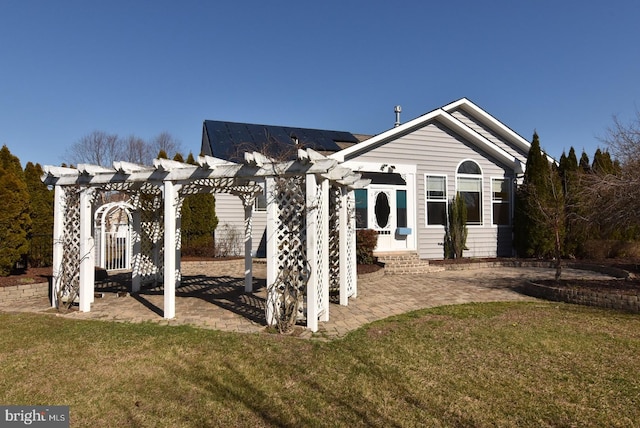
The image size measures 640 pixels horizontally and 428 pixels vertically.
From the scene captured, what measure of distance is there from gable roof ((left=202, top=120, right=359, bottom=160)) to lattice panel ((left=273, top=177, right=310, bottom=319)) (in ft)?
32.8

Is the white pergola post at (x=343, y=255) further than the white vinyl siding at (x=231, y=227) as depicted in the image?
No

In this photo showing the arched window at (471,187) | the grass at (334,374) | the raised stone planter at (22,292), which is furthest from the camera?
the arched window at (471,187)

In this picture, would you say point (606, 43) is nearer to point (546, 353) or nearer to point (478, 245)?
point (478, 245)

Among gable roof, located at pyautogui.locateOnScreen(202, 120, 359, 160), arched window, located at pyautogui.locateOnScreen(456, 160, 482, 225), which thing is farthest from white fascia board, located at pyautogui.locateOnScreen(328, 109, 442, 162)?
gable roof, located at pyautogui.locateOnScreen(202, 120, 359, 160)

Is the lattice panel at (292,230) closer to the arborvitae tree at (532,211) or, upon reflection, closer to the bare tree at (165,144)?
the arborvitae tree at (532,211)

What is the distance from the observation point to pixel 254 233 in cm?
1391

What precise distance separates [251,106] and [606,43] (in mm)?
15653

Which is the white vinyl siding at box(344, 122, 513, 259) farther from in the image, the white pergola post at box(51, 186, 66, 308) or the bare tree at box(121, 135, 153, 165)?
the bare tree at box(121, 135, 153, 165)

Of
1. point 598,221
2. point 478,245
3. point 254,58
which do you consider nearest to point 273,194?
point 598,221

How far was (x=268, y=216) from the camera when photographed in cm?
560

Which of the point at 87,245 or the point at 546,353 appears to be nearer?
the point at 546,353

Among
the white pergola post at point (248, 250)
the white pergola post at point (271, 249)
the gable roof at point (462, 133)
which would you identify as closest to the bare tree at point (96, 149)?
the gable roof at point (462, 133)

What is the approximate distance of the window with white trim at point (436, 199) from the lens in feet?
45.1

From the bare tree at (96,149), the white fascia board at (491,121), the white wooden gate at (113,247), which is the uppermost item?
the bare tree at (96,149)
